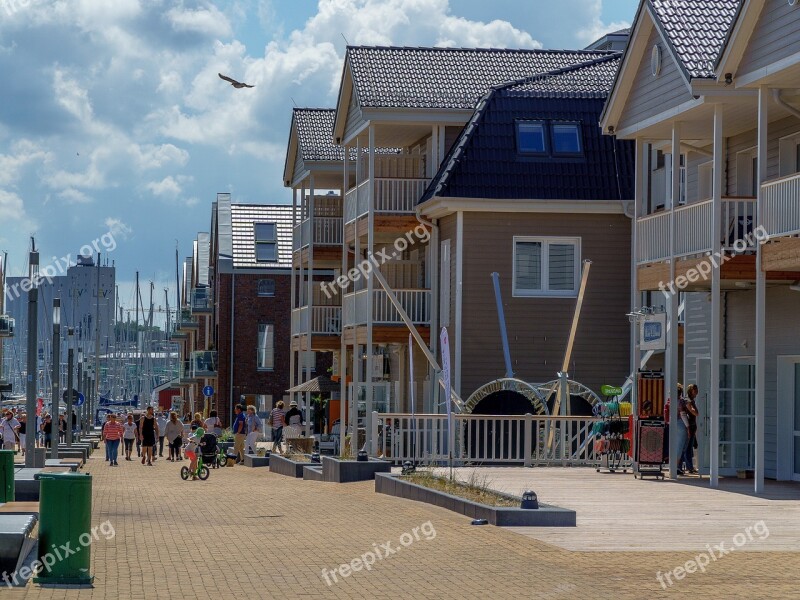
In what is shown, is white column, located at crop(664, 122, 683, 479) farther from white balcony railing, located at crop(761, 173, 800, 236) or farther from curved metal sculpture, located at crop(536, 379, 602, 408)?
curved metal sculpture, located at crop(536, 379, 602, 408)

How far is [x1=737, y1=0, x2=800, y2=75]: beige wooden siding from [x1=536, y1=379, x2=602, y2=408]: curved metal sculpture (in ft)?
37.3

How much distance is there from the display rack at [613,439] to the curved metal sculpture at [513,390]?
295 centimetres

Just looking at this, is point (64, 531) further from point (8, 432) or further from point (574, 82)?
point (8, 432)

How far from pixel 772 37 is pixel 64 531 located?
13412 millimetres

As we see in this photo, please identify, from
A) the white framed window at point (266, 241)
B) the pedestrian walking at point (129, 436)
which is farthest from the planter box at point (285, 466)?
the white framed window at point (266, 241)

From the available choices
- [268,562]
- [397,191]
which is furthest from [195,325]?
[268,562]

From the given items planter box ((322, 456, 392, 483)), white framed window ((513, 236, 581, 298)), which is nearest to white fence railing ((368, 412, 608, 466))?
planter box ((322, 456, 392, 483))

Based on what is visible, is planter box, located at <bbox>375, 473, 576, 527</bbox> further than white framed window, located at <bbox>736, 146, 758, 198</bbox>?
No

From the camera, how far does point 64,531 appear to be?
1250 cm

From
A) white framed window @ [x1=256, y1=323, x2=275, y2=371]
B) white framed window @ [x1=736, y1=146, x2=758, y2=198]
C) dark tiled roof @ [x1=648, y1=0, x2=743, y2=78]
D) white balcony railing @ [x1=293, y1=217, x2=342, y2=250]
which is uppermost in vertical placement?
dark tiled roof @ [x1=648, y1=0, x2=743, y2=78]

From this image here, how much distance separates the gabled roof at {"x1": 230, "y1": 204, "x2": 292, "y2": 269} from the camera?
2881 inches

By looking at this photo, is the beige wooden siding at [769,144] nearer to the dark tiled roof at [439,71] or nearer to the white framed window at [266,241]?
the dark tiled roof at [439,71]

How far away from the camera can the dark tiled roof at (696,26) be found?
24.0 meters

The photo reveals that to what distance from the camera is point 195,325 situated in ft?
308
